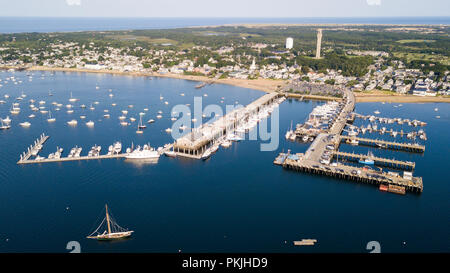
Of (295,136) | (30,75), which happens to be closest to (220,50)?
(30,75)

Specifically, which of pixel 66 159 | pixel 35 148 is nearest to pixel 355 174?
pixel 66 159

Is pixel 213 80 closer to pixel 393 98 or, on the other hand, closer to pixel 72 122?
pixel 393 98

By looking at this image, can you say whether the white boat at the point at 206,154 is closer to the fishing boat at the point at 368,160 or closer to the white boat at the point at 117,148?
the white boat at the point at 117,148

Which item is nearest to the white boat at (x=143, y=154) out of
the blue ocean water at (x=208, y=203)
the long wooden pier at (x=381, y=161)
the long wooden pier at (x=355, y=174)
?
the blue ocean water at (x=208, y=203)

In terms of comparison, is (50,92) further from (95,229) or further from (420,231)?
(420,231)

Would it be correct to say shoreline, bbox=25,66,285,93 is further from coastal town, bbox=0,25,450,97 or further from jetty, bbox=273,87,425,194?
jetty, bbox=273,87,425,194

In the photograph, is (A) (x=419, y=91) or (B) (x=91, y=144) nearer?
(B) (x=91, y=144)
